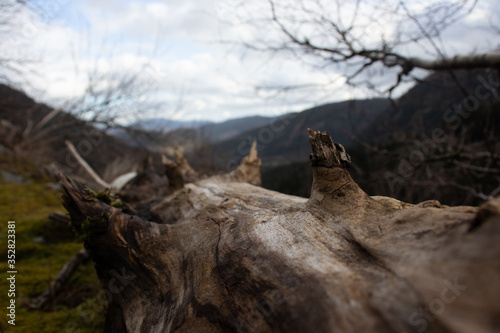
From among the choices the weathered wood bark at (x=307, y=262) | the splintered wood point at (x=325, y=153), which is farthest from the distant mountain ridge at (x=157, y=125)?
Result: the splintered wood point at (x=325, y=153)

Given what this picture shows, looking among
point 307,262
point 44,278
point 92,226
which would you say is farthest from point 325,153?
point 44,278

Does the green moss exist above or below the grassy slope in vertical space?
above

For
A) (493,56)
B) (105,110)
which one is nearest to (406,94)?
(493,56)

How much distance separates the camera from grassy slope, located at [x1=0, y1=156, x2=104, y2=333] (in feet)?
8.95

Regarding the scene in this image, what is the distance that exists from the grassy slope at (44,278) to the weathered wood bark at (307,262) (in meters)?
0.68

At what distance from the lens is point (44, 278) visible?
11.4 ft

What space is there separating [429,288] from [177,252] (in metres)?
1.81

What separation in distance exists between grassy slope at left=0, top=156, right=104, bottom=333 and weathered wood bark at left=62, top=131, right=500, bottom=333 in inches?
26.6

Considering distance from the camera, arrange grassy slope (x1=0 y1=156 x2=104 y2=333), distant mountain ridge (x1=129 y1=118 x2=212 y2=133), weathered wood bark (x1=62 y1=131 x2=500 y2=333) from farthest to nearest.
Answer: distant mountain ridge (x1=129 y1=118 x2=212 y2=133) → grassy slope (x1=0 y1=156 x2=104 y2=333) → weathered wood bark (x1=62 y1=131 x2=500 y2=333)

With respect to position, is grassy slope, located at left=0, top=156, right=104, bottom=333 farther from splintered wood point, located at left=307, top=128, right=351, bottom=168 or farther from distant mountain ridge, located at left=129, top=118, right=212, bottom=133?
distant mountain ridge, located at left=129, top=118, right=212, bottom=133

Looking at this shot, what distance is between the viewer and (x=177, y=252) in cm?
229

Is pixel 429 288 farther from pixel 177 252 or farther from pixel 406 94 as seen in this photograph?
pixel 406 94

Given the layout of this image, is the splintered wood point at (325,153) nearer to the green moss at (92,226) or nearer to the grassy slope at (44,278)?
the green moss at (92,226)

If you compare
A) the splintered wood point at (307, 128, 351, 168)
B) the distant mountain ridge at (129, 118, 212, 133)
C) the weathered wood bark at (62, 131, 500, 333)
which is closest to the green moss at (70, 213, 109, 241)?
the weathered wood bark at (62, 131, 500, 333)
